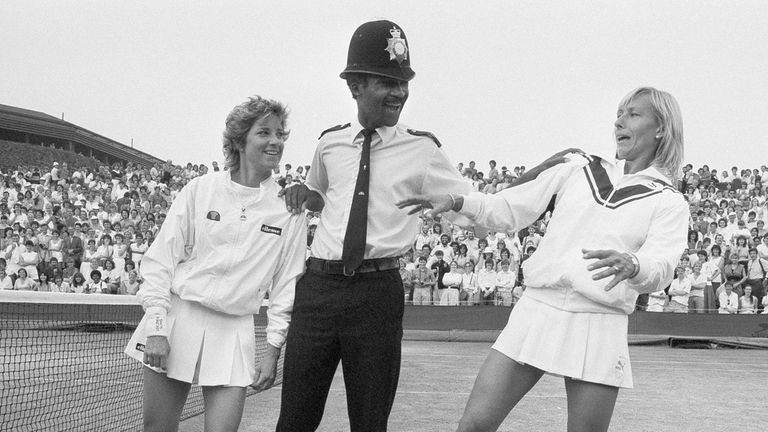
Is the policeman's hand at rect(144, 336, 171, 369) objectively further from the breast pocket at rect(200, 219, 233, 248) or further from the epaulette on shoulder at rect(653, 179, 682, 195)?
the epaulette on shoulder at rect(653, 179, 682, 195)

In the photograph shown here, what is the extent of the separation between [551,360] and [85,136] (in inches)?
1946

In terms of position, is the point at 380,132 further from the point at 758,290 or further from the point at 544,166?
the point at 758,290

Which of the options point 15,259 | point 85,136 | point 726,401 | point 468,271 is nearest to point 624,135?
point 726,401

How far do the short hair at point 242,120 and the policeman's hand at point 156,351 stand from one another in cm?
94

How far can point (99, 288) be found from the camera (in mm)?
20828

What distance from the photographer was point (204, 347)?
4484mm

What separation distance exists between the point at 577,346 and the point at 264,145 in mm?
1772

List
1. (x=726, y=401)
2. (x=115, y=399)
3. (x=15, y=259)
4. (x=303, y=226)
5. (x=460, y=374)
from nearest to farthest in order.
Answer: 1. (x=303, y=226)
2. (x=115, y=399)
3. (x=726, y=401)
4. (x=460, y=374)
5. (x=15, y=259)

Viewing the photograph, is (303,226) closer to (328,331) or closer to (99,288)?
(328,331)

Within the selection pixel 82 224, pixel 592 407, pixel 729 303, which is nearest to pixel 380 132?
pixel 592 407

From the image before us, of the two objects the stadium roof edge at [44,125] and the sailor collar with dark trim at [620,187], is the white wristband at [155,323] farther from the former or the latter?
the stadium roof edge at [44,125]

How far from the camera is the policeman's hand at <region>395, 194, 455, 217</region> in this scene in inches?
169

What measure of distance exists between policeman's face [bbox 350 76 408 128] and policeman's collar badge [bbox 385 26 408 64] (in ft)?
0.35

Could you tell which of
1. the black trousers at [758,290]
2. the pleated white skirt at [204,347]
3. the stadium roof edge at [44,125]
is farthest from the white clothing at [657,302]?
the stadium roof edge at [44,125]
